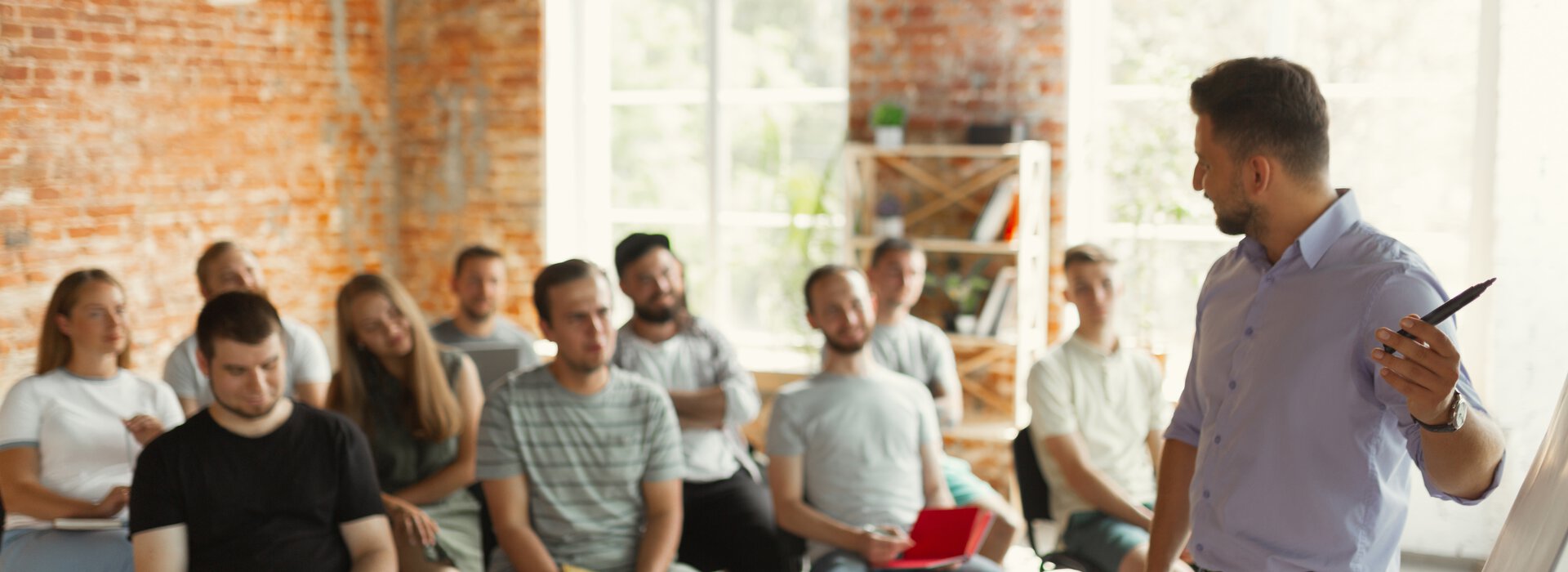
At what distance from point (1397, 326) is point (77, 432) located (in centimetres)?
343

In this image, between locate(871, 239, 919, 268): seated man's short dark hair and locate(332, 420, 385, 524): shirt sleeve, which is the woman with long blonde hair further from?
locate(871, 239, 919, 268): seated man's short dark hair

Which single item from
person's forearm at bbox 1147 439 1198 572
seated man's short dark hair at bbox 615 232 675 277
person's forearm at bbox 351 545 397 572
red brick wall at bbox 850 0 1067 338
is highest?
red brick wall at bbox 850 0 1067 338

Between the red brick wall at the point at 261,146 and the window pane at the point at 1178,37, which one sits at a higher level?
the window pane at the point at 1178,37

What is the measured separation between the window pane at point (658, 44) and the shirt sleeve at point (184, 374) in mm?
3178

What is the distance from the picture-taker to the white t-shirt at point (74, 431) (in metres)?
3.55

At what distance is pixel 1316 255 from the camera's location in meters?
1.93

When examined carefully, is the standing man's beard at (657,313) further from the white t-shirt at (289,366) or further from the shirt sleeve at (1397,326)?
the shirt sleeve at (1397,326)

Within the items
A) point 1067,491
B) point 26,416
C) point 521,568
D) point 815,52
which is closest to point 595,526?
point 521,568

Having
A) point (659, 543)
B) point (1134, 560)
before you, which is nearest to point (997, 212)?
point (1134, 560)

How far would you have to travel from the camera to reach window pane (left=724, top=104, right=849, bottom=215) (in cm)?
639

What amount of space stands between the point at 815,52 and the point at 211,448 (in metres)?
4.14

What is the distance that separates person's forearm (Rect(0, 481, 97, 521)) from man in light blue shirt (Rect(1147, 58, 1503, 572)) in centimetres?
300

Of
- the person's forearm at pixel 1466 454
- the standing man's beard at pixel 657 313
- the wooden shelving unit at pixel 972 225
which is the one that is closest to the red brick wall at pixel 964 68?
the wooden shelving unit at pixel 972 225

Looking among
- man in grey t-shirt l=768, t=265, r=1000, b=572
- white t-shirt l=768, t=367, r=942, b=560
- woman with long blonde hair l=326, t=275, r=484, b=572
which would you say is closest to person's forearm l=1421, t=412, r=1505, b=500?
man in grey t-shirt l=768, t=265, r=1000, b=572
